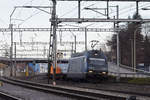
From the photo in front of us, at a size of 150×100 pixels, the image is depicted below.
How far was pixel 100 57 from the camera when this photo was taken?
36.1 metres

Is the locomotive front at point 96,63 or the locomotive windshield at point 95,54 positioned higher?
the locomotive windshield at point 95,54

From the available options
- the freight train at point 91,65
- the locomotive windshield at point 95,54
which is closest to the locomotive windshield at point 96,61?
the freight train at point 91,65

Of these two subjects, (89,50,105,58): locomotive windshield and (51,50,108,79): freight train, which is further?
(89,50,105,58): locomotive windshield

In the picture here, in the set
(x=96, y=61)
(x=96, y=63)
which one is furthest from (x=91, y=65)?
(x=96, y=61)

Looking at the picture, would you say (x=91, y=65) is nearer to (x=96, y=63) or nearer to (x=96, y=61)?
(x=96, y=63)

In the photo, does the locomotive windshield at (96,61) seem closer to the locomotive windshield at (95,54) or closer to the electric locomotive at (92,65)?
the electric locomotive at (92,65)

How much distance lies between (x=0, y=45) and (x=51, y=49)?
176 feet

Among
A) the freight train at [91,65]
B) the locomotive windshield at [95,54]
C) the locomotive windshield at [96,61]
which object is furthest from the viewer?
the locomotive windshield at [95,54]

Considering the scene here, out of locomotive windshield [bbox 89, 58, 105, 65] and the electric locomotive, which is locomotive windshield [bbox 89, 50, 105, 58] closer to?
the electric locomotive

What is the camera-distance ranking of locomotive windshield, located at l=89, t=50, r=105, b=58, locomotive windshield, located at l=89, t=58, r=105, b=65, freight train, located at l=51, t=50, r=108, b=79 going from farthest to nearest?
locomotive windshield, located at l=89, t=50, r=105, b=58, locomotive windshield, located at l=89, t=58, r=105, b=65, freight train, located at l=51, t=50, r=108, b=79

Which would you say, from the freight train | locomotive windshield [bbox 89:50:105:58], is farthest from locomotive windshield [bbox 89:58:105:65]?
locomotive windshield [bbox 89:50:105:58]

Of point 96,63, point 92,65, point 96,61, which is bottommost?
point 92,65


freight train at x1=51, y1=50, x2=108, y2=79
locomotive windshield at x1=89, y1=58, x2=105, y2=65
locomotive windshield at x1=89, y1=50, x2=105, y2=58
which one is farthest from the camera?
locomotive windshield at x1=89, y1=50, x2=105, y2=58

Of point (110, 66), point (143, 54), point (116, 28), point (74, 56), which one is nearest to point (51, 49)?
point (74, 56)
